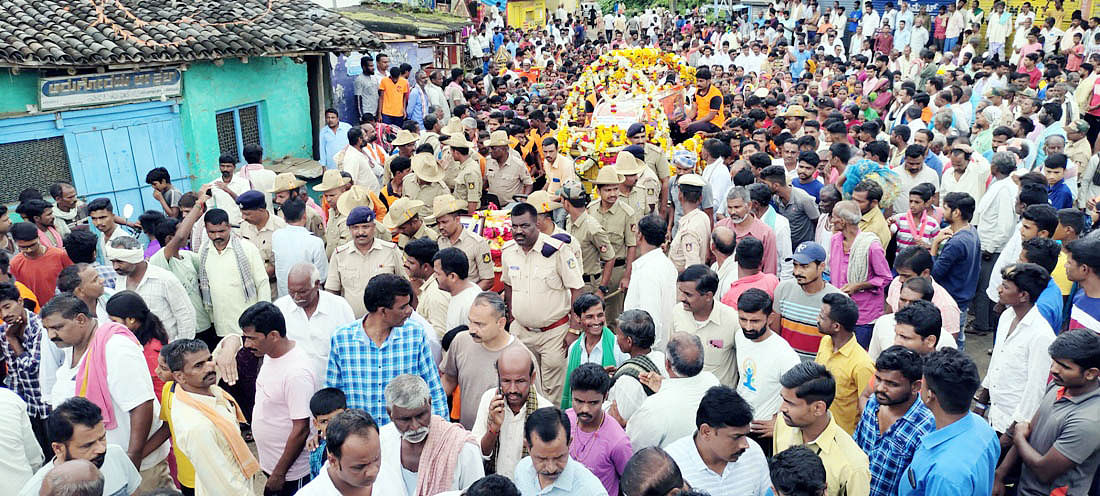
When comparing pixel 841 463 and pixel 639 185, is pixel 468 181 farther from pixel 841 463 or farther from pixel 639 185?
pixel 841 463

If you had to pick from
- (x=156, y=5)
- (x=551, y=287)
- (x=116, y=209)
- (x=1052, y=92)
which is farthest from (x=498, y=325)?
(x=1052, y=92)

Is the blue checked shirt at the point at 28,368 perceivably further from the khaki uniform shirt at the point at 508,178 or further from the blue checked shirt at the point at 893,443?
the khaki uniform shirt at the point at 508,178

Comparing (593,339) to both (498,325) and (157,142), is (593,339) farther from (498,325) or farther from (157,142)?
(157,142)

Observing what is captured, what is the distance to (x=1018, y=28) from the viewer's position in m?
20.4

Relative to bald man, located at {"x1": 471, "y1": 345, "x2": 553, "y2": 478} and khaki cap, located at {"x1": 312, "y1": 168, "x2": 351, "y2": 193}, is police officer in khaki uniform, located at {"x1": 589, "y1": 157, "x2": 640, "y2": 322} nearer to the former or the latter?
khaki cap, located at {"x1": 312, "y1": 168, "x2": 351, "y2": 193}

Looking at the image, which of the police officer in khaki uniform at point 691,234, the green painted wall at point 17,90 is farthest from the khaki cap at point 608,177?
the green painted wall at point 17,90

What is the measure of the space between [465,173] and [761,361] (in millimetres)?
5129

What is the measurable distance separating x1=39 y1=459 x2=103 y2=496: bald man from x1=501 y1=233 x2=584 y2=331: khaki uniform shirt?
10.5 ft

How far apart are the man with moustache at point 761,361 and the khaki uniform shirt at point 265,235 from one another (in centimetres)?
411

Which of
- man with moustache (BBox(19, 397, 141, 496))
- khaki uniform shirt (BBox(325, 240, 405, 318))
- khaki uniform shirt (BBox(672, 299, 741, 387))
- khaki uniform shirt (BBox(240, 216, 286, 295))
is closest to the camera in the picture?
man with moustache (BBox(19, 397, 141, 496))

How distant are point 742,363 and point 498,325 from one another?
1.44 meters

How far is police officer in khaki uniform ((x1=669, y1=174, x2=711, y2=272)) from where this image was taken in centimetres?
691

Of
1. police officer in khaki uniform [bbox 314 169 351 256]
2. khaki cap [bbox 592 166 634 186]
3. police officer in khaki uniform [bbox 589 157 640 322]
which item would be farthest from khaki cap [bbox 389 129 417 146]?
khaki cap [bbox 592 166 634 186]

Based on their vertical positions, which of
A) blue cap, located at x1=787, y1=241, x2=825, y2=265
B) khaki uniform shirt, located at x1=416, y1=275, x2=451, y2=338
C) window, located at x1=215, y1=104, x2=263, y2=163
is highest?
blue cap, located at x1=787, y1=241, x2=825, y2=265
